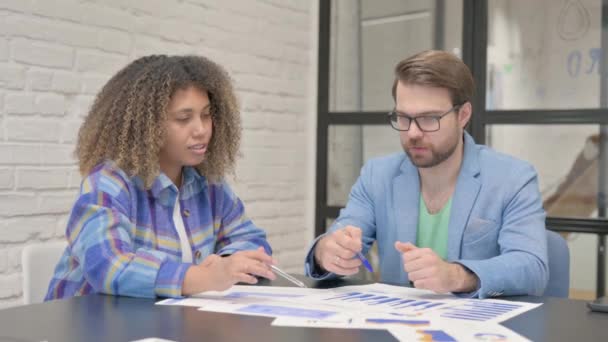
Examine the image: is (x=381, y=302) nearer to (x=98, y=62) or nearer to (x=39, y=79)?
(x=39, y=79)

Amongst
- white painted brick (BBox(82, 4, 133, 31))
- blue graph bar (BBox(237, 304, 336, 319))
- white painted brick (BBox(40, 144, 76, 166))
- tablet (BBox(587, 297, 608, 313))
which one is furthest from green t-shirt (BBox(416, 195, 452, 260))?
white painted brick (BBox(82, 4, 133, 31))

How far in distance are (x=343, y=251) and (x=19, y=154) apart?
139cm

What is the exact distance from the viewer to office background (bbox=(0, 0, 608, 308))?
2570 millimetres

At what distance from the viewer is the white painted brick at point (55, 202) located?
2.61 metres

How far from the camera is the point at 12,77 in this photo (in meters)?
2.51

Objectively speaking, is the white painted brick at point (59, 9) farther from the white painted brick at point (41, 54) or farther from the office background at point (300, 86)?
the white painted brick at point (41, 54)

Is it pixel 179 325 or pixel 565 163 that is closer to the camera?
pixel 179 325

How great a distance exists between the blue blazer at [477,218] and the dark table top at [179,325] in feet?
0.69

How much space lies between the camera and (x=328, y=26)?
3979 mm

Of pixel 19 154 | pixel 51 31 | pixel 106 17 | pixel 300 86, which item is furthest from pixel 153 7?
pixel 300 86

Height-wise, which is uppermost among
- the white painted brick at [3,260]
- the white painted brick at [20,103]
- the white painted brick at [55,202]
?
the white painted brick at [20,103]

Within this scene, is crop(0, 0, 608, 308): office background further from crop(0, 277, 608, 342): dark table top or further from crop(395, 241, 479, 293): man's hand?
crop(395, 241, 479, 293): man's hand

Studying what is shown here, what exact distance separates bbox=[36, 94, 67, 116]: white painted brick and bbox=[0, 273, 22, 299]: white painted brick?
59cm

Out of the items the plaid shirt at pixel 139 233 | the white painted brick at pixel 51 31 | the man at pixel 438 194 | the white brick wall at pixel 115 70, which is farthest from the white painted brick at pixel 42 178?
the man at pixel 438 194
